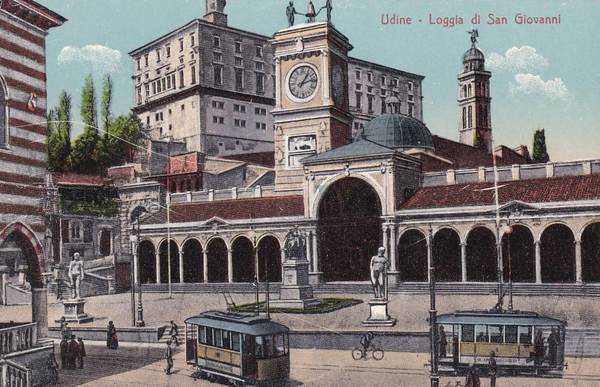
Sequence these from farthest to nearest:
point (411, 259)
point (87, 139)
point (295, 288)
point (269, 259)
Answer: point (269, 259), point (411, 259), point (295, 288), point (87, 139)

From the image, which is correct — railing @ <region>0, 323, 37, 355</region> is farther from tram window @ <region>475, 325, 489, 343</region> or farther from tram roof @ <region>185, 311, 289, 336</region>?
tram window @ <region>475, 325, 489, 343</region>

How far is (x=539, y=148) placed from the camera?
13945mm

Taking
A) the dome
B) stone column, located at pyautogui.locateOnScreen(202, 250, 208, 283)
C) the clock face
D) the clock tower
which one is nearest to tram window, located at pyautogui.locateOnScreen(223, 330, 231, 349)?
stone column, located at pyautogui.locateOnScreen(202, 250, 208, 283)

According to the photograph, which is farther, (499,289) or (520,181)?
(520,181)

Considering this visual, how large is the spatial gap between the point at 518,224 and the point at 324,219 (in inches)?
184

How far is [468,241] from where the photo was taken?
17.7 meters

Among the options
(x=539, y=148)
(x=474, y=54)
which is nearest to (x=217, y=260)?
(x=539, y=148)

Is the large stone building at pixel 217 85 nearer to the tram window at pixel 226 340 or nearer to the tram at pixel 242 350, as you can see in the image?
the tram at pixel 242 350

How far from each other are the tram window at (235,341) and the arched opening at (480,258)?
6052 millimetres

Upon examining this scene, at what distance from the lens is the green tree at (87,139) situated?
573 inches

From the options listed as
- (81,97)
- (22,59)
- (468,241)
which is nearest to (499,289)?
(468,241)

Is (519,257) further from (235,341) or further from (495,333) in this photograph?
(235,341)

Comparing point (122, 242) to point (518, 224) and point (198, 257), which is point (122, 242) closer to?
point (198, 257)

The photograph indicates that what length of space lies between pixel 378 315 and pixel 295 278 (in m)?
2.38
